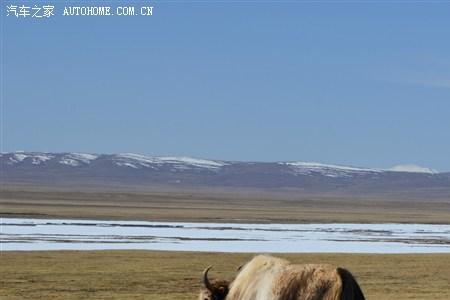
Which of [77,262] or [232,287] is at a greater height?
[232,287]

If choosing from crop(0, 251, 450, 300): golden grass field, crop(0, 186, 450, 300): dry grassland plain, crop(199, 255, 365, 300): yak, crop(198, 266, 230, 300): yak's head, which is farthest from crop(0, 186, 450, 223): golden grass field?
crop(199, 255, 365, 300): yak

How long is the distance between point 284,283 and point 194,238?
3217 centimetres

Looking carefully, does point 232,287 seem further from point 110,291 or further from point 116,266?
point 116,266

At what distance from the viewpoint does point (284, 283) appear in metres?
9.37

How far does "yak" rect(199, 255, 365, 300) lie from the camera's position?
8930 mm

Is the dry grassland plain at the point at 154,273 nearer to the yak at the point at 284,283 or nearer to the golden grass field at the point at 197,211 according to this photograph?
the yak at the point at 284,283

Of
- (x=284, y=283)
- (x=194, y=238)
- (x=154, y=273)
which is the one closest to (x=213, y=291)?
(x=284, y=283)

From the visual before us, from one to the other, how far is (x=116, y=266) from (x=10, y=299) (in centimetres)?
748

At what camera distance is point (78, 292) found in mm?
20438

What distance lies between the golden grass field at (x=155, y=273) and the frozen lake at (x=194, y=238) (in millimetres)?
3414

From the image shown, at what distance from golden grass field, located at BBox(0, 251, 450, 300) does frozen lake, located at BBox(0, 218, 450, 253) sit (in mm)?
3414

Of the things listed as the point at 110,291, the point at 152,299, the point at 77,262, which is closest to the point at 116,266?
the point at 77,262

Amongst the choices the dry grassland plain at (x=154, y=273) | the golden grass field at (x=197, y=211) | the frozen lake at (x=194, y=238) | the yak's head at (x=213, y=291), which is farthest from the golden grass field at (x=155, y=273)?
the golden grass field at (x=197, y=211)

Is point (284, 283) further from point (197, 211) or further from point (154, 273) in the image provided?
point (197, 211)
